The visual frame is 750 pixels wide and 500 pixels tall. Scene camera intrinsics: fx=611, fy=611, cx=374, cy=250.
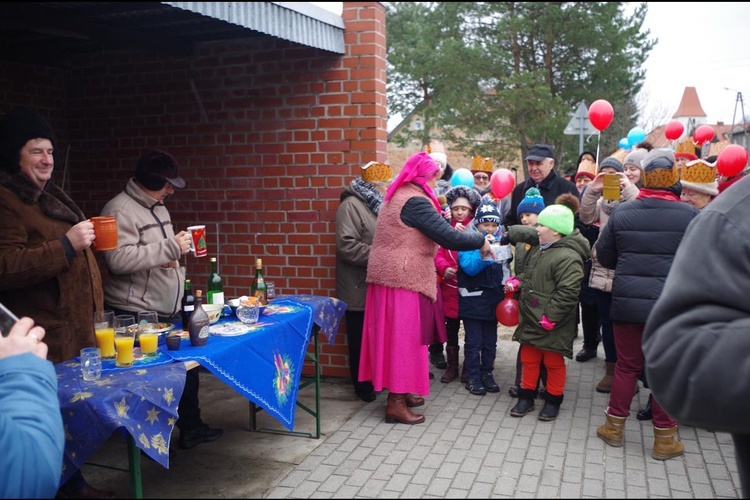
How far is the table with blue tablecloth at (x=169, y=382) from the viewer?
255 cm

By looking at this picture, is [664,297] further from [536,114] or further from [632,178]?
[536,114]

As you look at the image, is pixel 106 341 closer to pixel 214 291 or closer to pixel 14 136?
pixel 214 291

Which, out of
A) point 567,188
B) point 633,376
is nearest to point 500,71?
point 567,188

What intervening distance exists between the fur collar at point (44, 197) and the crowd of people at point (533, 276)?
213cm

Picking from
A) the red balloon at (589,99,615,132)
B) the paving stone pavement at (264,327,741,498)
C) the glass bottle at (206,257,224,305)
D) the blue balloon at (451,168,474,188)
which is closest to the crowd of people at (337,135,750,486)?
the paving stone pavement at (264,327,741,498)

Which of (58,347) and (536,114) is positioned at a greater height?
(536,114)

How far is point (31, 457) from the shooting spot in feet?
4.99

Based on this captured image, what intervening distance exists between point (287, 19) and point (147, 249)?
7.03 feet

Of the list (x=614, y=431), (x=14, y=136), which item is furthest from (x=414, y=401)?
(x=14, y=136)

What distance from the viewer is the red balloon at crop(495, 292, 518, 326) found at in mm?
5180

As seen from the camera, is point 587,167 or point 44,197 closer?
point 44,197

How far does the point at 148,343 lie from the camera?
3098 mm

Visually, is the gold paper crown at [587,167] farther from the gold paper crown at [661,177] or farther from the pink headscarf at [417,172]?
the pink headscarf at [417,172]

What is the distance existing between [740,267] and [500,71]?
13.7 m
